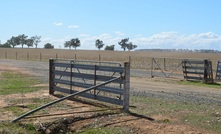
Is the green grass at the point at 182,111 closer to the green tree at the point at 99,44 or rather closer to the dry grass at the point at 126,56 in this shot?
the dry grass at the point at 126,56

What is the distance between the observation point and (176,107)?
11633 millimetres

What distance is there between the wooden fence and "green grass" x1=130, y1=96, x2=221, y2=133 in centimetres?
1047

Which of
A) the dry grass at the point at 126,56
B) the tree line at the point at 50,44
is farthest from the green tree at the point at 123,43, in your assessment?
the dry grass at the point at 126,56

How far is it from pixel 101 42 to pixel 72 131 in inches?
6381

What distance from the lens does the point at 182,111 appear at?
10.9 metres

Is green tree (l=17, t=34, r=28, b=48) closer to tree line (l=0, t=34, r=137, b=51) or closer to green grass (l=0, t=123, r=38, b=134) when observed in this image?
tree line (l=0, t=34, r=137, b=51)

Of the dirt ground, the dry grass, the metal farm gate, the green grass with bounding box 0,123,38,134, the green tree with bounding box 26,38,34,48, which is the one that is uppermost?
the green tree with bounding box 26,38,34,48

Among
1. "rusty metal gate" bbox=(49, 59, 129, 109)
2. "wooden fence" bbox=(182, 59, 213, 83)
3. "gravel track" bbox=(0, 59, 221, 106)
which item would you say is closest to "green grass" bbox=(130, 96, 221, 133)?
"rusty metal gate" bbox=(49, 59, 129, 109)

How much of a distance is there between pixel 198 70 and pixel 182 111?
46.3 ft

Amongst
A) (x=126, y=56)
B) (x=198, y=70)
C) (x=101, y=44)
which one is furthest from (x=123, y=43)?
(x=198, y=70)

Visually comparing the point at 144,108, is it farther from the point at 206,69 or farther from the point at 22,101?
the point at 206,69

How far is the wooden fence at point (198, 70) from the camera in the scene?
23.1 meters

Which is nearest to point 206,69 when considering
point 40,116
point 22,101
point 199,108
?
point 199,108

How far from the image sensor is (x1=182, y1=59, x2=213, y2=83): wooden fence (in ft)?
75.7
